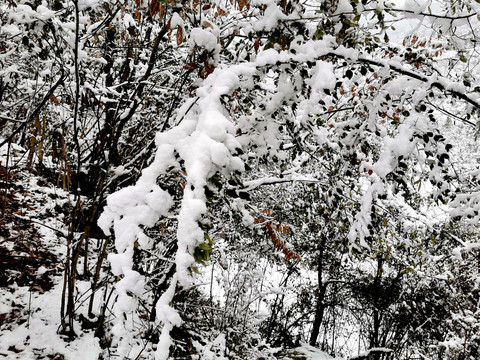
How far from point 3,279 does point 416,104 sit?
A: 5.05 metres

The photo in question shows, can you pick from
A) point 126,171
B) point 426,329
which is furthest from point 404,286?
point 126,171

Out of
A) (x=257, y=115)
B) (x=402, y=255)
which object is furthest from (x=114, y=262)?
(x=402, y=255)

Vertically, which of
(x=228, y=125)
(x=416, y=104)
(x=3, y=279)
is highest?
(x=416, y=104)

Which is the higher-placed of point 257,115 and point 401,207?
point 401,207

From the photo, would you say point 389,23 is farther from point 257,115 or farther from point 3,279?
point 3,279

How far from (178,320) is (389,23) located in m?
2.24

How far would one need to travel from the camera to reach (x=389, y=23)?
6.79 ft

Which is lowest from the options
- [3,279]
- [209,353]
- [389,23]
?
Answer: [209,353]

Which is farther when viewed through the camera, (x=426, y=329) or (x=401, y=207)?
(x=426, y=329)

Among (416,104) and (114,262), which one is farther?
(416,104)

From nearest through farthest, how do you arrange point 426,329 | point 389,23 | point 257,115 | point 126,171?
point 257,115
point 389,23
point 126,171
point 426,329

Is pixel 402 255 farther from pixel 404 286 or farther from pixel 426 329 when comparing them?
pixel 426 329

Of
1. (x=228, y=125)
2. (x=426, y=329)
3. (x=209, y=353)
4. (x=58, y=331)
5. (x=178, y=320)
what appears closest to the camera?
(x=178, y=320)

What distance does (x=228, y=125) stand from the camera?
1.25 metres
